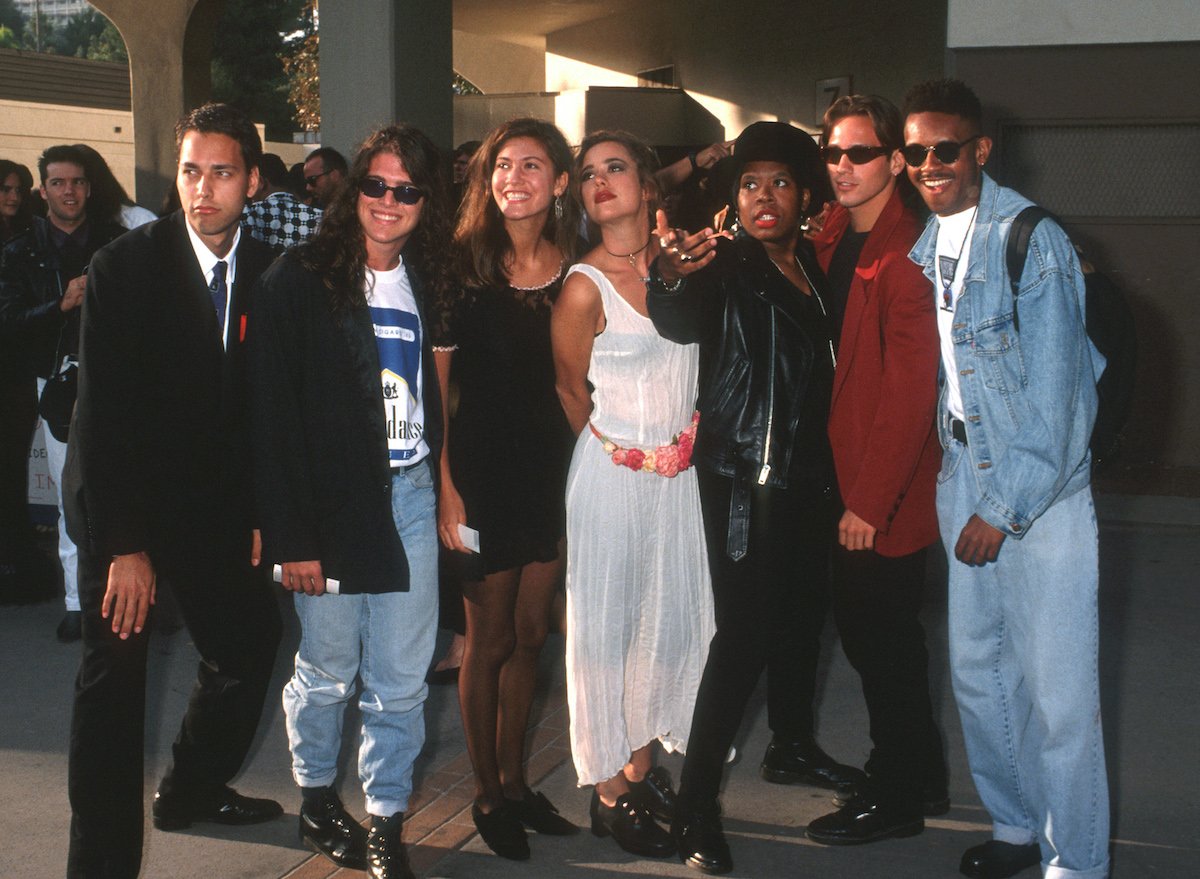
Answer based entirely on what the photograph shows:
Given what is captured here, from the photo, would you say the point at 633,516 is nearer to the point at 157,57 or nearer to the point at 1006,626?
the point at 1006,626

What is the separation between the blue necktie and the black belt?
2.03m

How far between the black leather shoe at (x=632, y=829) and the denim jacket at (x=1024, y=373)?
1351 mm

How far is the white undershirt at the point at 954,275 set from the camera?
343 centimetres

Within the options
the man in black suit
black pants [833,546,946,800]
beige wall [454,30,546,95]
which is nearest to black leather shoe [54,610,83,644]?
the man in black suit

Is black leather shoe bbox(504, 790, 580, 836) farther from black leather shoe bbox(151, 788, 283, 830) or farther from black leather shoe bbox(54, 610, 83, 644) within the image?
black leather shoe bbox(54, 610, 83, 644)

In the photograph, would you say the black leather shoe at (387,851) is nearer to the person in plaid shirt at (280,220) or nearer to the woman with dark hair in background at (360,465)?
the woman with dark hair in background at (360,465)

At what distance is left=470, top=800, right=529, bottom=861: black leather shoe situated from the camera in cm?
380

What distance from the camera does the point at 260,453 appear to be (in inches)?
135

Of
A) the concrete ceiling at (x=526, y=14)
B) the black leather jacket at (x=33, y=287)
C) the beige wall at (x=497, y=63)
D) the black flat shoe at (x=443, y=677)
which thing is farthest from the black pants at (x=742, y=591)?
the beige wall at (x=497, y=63)

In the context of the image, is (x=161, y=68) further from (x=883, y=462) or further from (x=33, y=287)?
(x=883, y=462)

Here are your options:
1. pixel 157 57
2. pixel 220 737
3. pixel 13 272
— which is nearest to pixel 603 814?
pixel 220 737

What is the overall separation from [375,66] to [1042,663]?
7.17 meters

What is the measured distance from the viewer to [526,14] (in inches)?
678

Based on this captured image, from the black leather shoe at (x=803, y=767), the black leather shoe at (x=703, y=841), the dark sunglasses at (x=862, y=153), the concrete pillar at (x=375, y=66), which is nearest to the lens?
the black leather shoe at (x=703, y=841)
